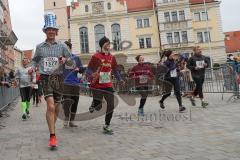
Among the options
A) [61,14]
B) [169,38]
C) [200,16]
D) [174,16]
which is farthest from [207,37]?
[61,14]

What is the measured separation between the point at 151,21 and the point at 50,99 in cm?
5778

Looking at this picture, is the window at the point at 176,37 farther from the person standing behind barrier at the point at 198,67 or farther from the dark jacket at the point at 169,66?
the dark jacket at the point at 169,66

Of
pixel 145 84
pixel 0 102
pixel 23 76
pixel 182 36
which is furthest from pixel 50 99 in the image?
pixel 182 36

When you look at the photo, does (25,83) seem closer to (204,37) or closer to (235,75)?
(235,75)

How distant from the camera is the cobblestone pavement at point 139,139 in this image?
18.2ft

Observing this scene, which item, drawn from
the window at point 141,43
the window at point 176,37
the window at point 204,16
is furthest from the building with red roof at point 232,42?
the window at point 141,43

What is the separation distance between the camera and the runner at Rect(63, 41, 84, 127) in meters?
8.98

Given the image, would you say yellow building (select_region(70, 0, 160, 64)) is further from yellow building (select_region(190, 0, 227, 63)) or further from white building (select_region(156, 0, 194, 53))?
yellow building (select_region(190, 0, 227, 63))

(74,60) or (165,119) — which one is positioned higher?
(74,60)

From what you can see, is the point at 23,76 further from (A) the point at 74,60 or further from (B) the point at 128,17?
(B) the point at 128,17

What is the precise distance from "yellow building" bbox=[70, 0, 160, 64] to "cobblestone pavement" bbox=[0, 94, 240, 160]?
176 feet

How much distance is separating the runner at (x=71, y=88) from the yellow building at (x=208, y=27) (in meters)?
53.8

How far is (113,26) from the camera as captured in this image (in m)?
63.6

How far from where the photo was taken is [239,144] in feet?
19.3
